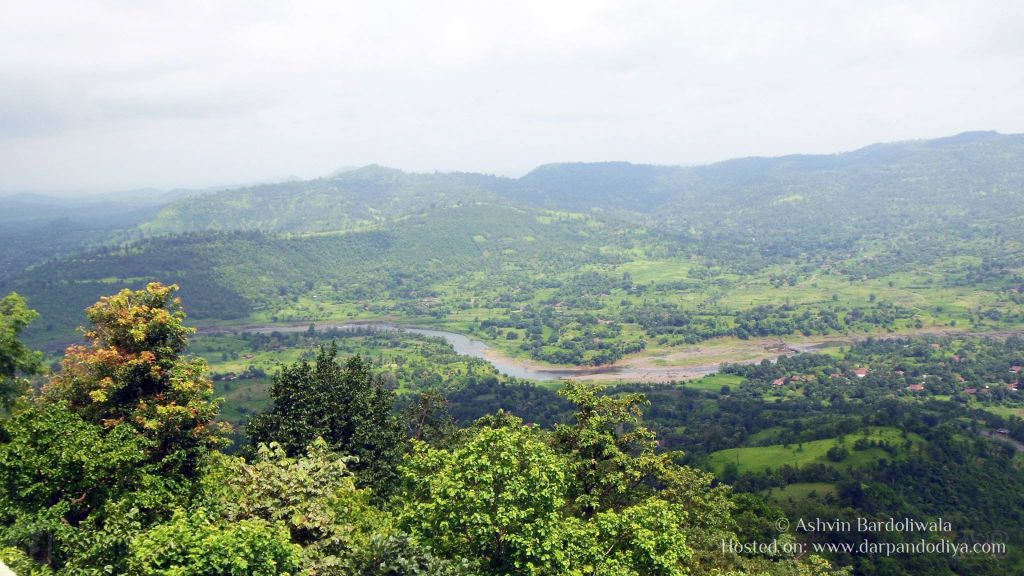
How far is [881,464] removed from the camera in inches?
3361

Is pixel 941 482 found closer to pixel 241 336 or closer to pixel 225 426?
pixel 225 426

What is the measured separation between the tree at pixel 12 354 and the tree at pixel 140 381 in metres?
6.76

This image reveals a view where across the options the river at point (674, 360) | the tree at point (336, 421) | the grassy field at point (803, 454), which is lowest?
the river at point (674, 360)

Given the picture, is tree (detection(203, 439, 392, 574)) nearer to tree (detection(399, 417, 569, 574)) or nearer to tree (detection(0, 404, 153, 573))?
tree (detection(399, 417, 569, 574))

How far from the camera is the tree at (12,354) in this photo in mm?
32844

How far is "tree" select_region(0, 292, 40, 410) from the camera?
1293 inches

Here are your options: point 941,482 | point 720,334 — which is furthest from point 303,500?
point 720,334

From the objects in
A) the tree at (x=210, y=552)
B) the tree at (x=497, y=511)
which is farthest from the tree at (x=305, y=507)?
the tree at (x=497, y=511)

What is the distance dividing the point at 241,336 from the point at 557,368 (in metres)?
101

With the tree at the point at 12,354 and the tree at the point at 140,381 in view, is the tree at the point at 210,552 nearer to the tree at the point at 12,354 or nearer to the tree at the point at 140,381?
the tree at the point at 140,381

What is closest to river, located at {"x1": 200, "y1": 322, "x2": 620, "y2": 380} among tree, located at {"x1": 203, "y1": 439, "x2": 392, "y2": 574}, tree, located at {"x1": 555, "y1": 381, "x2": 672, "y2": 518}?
tree, located at {"x1": 555, "y1": 381, "x2": 672, "y2": 518}

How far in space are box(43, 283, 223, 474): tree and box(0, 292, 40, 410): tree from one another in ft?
22.2

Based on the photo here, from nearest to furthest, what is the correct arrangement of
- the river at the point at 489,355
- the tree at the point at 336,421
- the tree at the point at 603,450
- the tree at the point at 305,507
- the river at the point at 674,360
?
1. the tree at the point at 305,507
2. the tree at the point at 603,450
3. the tree at the point at 336,421
4. the river at the point at 674,360
5. the river at the point at 489,355

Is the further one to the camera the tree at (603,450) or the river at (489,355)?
the river at (489,355)
